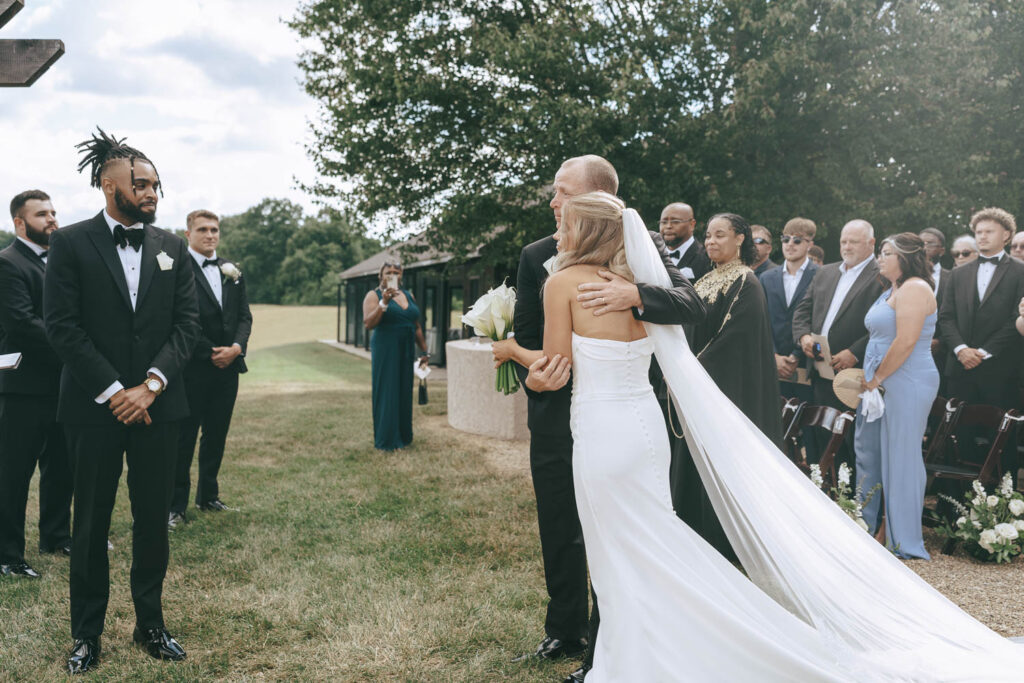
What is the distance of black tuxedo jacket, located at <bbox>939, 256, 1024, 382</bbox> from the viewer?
684 cm

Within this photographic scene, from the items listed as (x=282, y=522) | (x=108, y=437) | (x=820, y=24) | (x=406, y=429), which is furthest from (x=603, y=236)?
(x=820, y=24)

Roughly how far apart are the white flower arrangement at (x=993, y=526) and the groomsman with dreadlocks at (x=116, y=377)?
5.50 meters

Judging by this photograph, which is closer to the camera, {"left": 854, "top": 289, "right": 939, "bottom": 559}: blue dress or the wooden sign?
the wooden sign

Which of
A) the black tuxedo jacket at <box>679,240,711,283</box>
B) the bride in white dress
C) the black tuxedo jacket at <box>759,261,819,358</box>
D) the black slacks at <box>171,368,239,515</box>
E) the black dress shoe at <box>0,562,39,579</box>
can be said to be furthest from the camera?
the black tuxedo jacket at <box>759,261,819,358</box>

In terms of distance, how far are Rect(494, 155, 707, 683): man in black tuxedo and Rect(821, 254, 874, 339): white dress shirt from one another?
3.53 metres

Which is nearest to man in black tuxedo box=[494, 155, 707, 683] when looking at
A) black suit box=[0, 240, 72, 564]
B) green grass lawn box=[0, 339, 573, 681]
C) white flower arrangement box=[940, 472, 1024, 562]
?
green grass lawn box=[0, 339, 573, 681]

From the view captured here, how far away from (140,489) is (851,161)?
15.1 meters

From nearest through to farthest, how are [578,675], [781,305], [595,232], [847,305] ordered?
[595,232], [578,675], [847,305], [781,305]

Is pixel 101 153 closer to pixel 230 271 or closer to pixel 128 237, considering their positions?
pixel 128 237

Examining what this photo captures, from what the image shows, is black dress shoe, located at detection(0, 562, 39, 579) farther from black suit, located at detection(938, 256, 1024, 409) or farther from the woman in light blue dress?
black suit, located at detection(938, 256, 1024, 409)

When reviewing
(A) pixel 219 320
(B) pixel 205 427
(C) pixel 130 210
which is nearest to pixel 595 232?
(C) pixel 130 210

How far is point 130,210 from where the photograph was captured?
3.94m

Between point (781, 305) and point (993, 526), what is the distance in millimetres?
2799

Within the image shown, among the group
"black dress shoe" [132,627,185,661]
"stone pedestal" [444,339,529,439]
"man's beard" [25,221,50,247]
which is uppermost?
"man's beard" [25,221,50,247]
